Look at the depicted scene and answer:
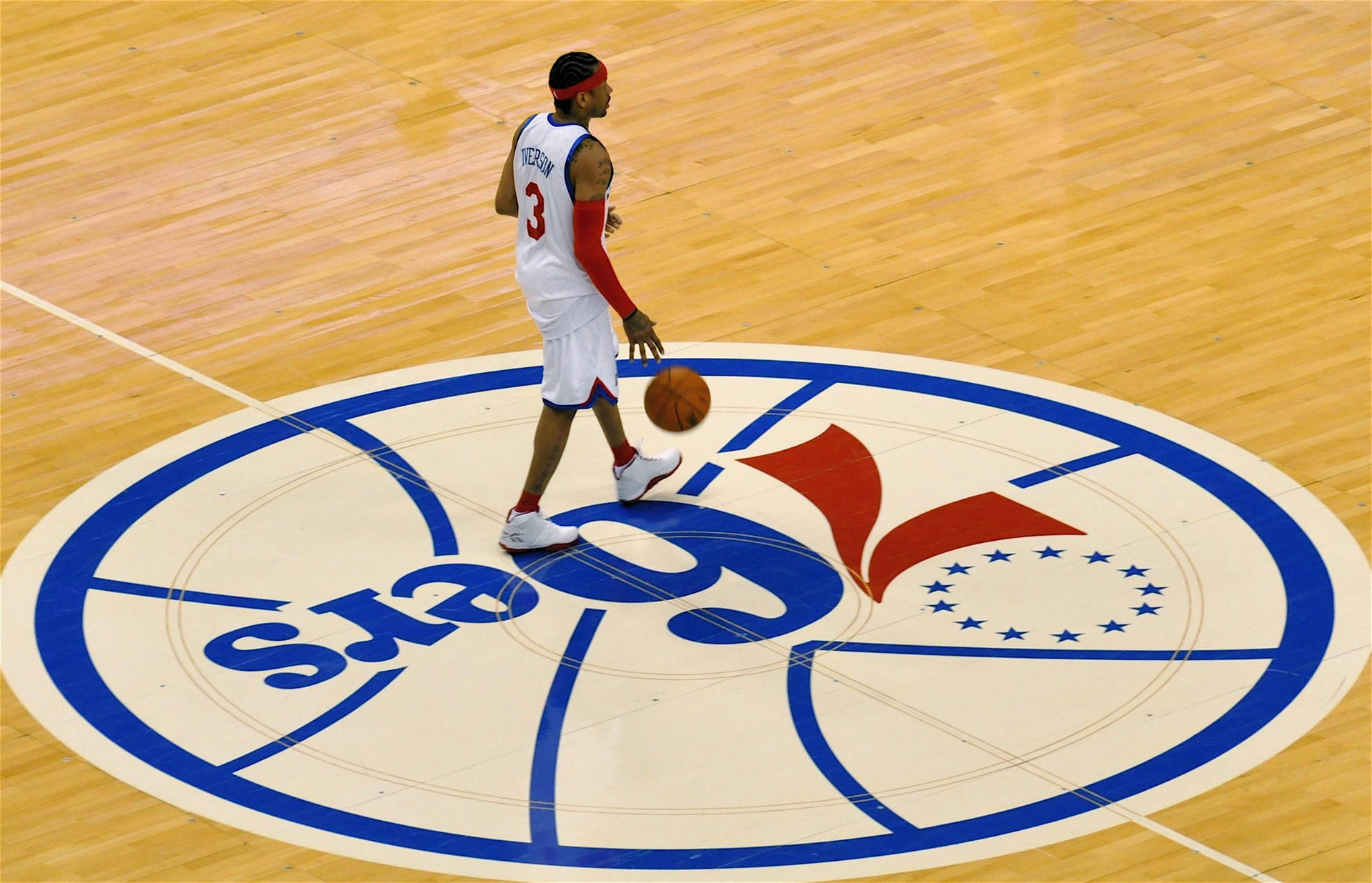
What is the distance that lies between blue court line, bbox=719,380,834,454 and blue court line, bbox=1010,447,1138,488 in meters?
1.16

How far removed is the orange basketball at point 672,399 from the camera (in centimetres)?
960

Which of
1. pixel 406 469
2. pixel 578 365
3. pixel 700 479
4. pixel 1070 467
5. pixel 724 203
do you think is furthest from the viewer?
pixel 724 203

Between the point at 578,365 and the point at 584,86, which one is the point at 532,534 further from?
the point at 584,86

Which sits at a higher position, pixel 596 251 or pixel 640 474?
pixel 596 251

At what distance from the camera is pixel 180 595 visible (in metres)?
9.36

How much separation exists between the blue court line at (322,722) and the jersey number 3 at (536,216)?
1816 millimetres

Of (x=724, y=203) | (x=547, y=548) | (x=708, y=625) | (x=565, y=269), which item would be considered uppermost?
(x=565, y=269)

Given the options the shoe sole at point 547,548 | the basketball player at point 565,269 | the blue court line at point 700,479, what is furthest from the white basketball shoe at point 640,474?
the shoe sole at point 547,548

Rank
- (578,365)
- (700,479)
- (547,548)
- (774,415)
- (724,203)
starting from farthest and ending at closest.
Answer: (724,203) → (774,415) → (700,479) → (547,548) → (578,365)

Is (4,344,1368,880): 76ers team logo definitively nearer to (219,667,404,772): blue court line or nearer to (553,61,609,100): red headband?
(219,667,404,772): blue court line

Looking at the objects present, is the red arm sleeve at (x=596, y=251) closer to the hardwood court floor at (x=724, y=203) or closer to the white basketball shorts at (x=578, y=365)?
the white basketball shorts at (x=578, y=365)

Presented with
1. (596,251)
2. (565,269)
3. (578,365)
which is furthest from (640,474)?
(596,251)

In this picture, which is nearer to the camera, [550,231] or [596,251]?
[596,251]

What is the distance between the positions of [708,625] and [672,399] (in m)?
1.04
